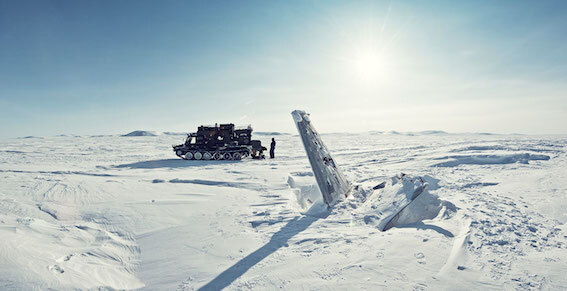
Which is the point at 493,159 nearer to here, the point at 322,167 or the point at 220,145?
the point at 322,167

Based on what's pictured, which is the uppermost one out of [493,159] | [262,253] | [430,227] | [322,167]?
[322,167]

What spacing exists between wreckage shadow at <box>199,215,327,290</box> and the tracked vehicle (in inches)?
552

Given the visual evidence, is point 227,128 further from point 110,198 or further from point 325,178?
point 325,178

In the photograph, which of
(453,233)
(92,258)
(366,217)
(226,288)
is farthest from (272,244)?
(453,233)

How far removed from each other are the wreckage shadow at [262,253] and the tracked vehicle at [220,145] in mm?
14021

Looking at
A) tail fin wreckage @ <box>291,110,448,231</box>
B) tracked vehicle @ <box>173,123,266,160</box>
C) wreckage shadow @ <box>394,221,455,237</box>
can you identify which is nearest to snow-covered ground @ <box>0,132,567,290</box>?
wreckage shadow @ <box>394,221,455,237</box>

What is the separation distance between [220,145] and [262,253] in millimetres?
16239

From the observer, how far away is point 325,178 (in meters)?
5.11

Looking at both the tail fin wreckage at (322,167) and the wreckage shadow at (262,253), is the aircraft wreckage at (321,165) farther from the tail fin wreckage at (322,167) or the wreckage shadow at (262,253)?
the wreckage shadow at (262,253)

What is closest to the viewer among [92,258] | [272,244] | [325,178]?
[92,258]

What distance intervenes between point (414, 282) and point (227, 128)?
1790cm

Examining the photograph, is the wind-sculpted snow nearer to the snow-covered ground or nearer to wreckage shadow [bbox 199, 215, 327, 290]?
the snow-covered ground

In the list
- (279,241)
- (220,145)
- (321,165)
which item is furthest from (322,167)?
(220,145)

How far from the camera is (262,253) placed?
3311 mm
